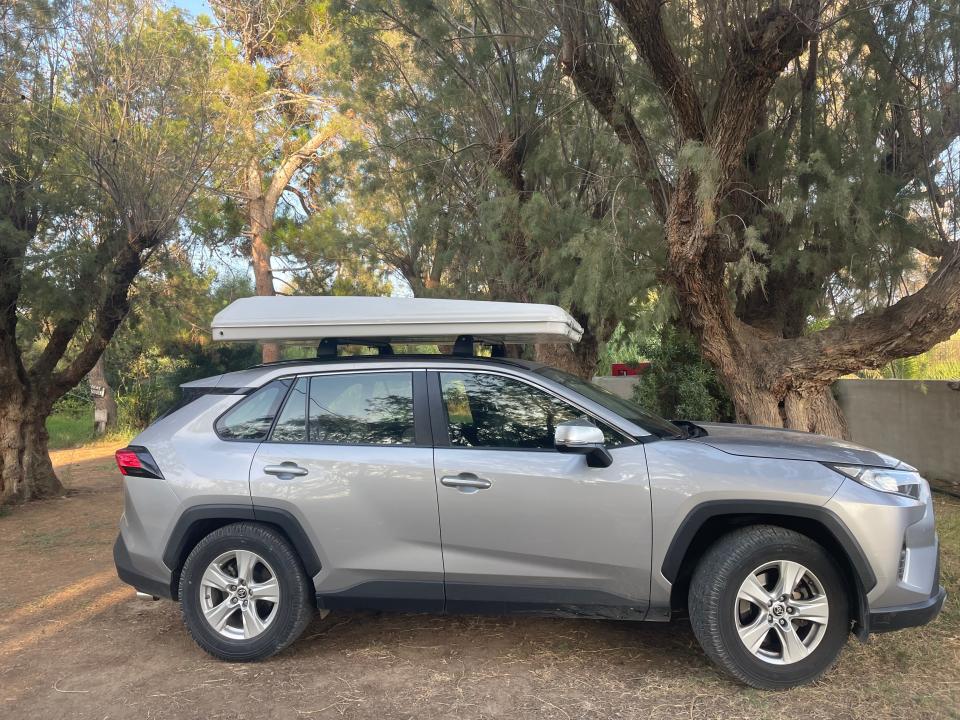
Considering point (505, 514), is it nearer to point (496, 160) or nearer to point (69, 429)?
point (496, 160)

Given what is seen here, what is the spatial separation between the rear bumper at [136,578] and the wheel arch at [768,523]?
285 centimetres

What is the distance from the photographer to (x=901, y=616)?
11.3ft

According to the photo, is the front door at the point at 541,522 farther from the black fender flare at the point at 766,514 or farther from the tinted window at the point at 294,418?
the tinted window at the point at 294,418

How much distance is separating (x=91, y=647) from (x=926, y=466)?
867 cm

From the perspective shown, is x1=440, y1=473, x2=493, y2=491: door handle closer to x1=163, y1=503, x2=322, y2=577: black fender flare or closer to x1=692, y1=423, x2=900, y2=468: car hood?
x1=163, y1=503, x2=322, y2=577: black fender flare

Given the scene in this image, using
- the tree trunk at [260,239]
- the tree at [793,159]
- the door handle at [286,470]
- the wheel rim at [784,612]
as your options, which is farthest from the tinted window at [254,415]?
the tree trunk at [260,239]

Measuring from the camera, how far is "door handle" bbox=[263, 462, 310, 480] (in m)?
4.05

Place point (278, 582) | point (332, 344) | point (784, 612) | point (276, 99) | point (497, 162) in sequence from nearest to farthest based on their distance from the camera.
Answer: point (784, 612), point (278, 582), point (332, 344), point (497, 162), point (276, 99)

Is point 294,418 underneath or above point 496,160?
underneath

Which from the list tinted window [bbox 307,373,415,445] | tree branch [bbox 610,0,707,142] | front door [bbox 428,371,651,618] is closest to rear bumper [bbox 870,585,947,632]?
front door [bbox 428,371,651,618]

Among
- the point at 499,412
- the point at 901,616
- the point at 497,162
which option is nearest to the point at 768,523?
the point at 901,616

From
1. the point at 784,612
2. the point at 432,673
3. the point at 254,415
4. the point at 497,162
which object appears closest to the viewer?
the point at 784,612

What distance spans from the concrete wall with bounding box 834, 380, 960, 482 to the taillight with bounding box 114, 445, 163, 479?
8016 mm

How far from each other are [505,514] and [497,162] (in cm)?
623
